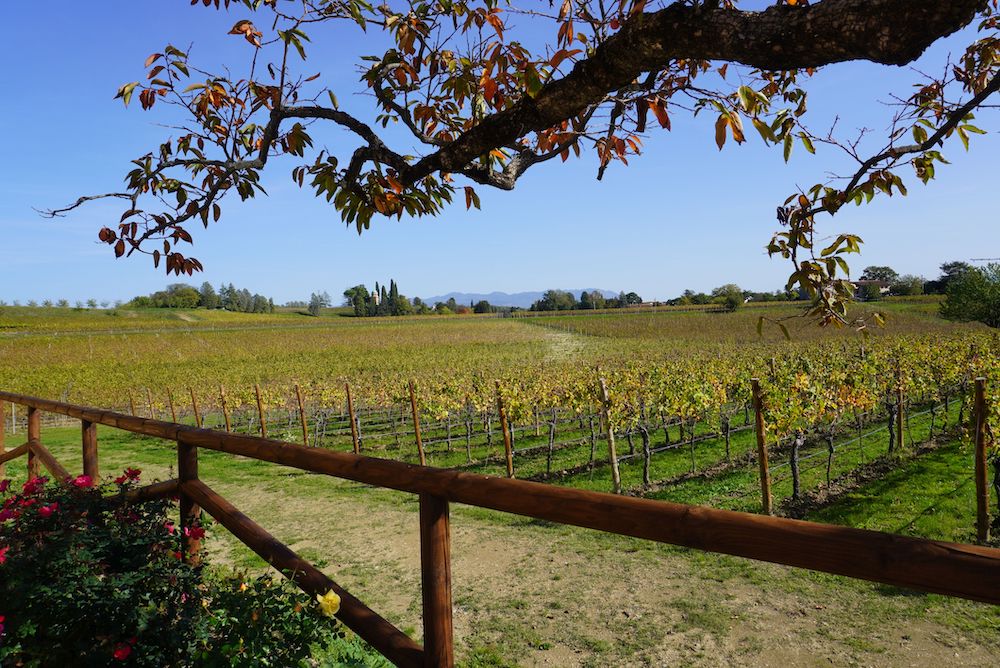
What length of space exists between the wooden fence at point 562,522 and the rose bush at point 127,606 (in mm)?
144

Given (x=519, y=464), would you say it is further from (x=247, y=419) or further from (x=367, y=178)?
(x=247, y=419)

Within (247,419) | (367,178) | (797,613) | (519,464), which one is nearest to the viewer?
(367,178)

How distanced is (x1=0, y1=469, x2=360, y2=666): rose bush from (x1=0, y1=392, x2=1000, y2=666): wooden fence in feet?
0.47

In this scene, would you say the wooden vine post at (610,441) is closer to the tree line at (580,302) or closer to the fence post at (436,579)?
the fence post at (436,579)

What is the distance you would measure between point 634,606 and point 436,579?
3.68 metres

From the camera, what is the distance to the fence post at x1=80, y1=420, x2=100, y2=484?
3.70 m

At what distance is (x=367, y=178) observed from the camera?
8.36 feet

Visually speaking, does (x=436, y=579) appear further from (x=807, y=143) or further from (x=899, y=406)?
(x=899, y=406)

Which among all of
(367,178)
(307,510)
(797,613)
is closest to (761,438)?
(797,613)

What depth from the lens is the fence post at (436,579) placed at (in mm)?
1496

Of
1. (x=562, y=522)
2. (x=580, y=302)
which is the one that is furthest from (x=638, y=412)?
(x=580, y=302)

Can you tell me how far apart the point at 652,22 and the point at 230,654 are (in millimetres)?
2163

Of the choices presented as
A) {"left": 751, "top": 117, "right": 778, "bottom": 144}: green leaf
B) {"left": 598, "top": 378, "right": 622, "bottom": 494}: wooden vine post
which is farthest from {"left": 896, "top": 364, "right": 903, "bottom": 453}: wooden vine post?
{"left": 751, "top": 117, "right": 778, "bottom": 144}: green leaf

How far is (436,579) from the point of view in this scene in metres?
1.51
